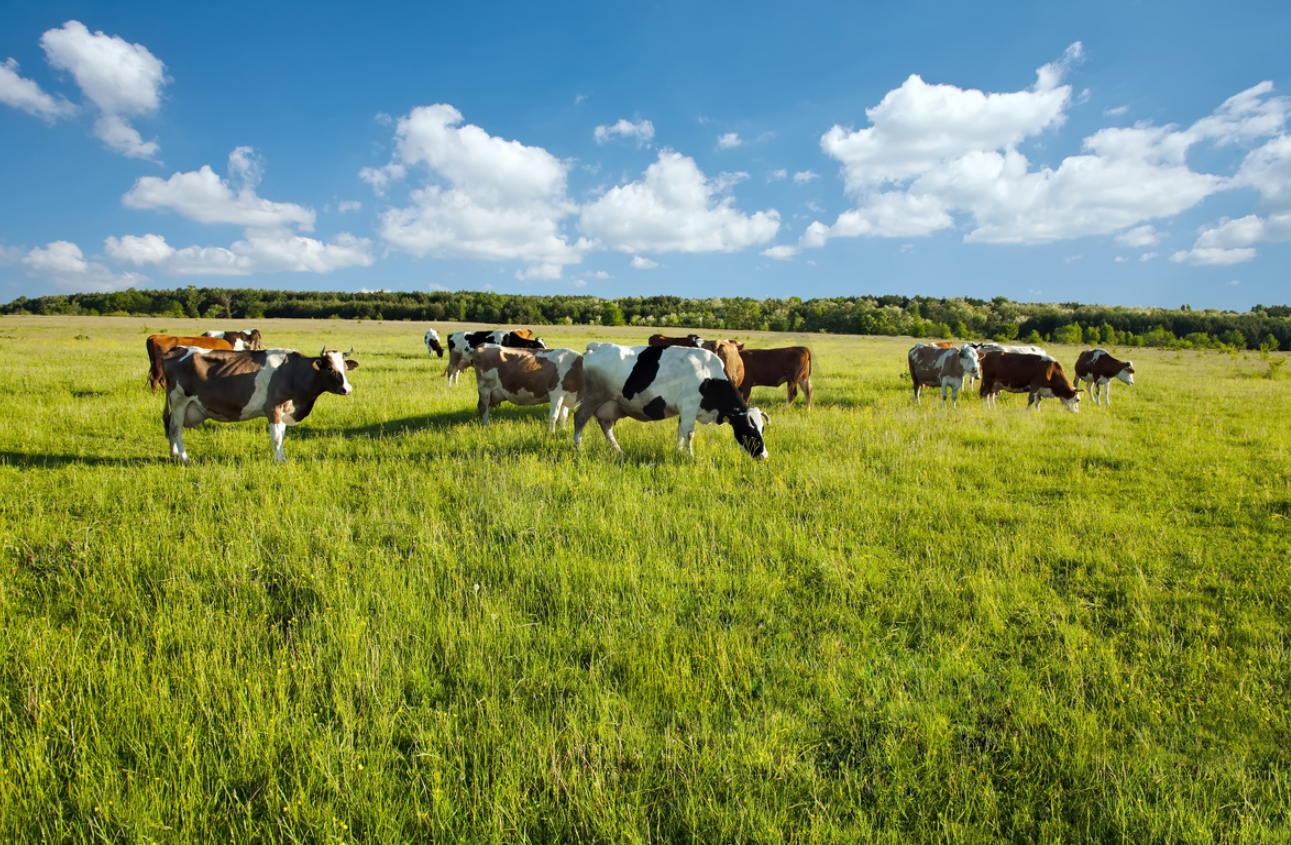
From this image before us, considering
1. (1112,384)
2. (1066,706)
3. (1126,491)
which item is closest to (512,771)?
(1066,706)

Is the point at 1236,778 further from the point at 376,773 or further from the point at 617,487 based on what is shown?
the point at 617,487

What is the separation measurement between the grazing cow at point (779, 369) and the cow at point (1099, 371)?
10484mm

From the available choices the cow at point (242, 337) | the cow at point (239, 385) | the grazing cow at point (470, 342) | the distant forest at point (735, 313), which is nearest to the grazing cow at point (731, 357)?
the grazing cow at point (470, 342)

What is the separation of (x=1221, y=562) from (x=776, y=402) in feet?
37.4

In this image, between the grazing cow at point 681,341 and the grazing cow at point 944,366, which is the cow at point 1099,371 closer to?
the grazing cow at point 944,366

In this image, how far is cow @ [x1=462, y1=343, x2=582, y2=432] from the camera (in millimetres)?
11477

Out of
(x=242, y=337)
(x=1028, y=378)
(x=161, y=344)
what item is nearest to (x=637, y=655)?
(x=1028, y=378)

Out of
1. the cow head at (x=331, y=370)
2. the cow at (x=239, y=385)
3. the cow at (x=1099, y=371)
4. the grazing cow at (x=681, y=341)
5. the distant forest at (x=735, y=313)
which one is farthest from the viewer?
the distant forest at (x=735, y=313)

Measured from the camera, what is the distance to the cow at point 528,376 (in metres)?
11.5

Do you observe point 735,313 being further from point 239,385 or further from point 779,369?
point 239,385

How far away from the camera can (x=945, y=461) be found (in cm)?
859

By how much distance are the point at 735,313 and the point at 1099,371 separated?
8075 centimetres

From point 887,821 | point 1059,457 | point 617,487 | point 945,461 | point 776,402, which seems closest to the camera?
point 887,821

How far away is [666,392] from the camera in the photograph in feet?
30.2
